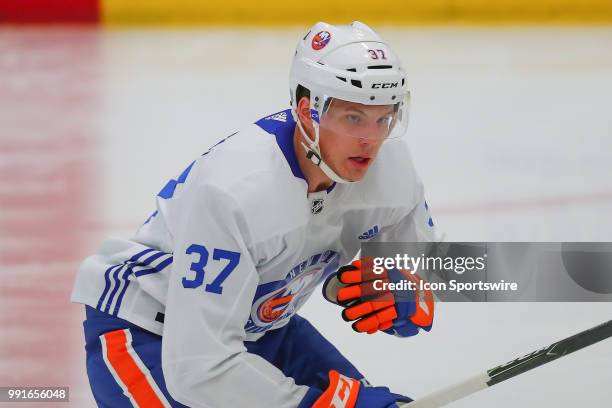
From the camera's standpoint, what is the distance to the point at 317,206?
2500 millimetres

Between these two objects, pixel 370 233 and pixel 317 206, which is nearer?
pixel 317 206

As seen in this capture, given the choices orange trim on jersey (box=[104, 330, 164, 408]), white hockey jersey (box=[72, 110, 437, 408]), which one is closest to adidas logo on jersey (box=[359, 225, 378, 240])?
white hockey jersey (box=[72, 110, 437, 408])

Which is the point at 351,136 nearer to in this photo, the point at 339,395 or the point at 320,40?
the point at 320,40

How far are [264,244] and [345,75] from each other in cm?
41

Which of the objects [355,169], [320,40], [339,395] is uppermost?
[320,40]

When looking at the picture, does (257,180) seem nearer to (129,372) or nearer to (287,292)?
(287,292)

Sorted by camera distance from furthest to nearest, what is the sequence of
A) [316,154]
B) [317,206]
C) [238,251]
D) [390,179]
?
[390,179]
[317,206]
[316,154]
[238,251]

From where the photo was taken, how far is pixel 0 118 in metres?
5.71

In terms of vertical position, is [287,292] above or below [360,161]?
below

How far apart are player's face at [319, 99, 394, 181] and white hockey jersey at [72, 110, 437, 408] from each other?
0.09 metres

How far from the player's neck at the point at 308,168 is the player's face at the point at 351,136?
Answer: 0.18 feet

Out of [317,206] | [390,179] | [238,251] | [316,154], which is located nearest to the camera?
[238,251]

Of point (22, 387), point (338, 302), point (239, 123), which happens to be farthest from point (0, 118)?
point (338, 302)

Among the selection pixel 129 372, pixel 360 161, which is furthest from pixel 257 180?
pixel 129 372
